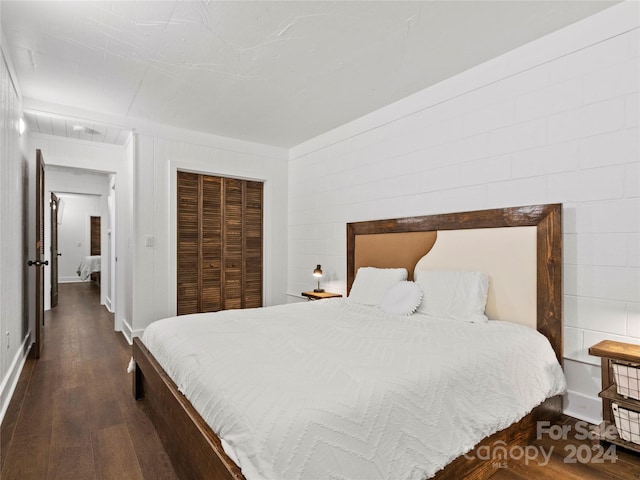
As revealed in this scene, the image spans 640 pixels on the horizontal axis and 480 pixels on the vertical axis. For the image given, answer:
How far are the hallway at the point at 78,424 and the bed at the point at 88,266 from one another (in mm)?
6203

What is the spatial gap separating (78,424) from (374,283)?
235 cm

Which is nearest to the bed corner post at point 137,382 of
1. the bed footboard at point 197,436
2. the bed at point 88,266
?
the bed footboard at point 197,436

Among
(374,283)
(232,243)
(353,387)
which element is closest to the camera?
(353,387)

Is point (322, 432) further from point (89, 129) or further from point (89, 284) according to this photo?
point (89, 284)

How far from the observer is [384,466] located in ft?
3.87

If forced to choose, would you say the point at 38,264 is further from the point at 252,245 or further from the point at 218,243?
the point at 252,245

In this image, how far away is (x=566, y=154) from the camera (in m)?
2.28

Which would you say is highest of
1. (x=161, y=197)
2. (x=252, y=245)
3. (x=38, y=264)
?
(x=161, y=197)

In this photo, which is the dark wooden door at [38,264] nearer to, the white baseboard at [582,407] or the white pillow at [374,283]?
the white pillow at [374,283]

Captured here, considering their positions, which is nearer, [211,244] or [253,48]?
[253,48]

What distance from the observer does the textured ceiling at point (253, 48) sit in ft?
6.89

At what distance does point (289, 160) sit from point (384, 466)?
439 cm

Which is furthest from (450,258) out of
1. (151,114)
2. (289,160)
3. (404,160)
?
(151,114)

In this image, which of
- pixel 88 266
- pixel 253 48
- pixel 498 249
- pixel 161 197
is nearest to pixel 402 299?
pixel 498 249
